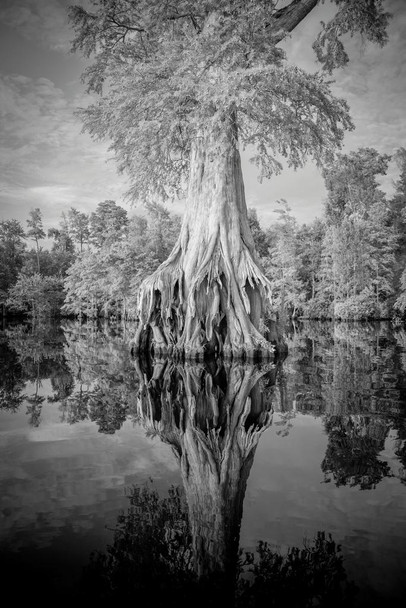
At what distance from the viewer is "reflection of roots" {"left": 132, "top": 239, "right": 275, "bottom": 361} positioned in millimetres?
10727

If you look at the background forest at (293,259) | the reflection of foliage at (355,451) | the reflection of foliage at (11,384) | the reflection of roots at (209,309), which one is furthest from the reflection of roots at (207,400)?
the background forest at (293,259)

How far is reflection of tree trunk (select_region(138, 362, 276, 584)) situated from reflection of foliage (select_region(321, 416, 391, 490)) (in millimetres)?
748

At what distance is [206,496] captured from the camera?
2770 mm

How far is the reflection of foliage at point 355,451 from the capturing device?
119 inches

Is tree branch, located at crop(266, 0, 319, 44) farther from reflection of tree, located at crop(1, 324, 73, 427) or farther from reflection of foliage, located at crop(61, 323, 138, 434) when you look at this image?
reflection of tree, located at crop(1, 324, 73, 427)

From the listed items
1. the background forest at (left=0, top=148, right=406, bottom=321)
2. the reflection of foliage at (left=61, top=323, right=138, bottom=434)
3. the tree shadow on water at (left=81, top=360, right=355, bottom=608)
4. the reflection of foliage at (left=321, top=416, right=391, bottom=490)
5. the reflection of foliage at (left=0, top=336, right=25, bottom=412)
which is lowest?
the reflection of foliage at (left=321, top=416, right=391, bottom=490)

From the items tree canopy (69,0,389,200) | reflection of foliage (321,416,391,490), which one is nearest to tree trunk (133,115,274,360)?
tree canopy (69,0,389,200)

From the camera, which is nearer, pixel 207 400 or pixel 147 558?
pixel 147 558

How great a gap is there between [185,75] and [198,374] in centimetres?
688

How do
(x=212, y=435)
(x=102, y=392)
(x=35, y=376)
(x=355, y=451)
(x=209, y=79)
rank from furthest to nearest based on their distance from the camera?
(x=209, y=79), (x=35, y=376), (x=102, y=392), (x=212, y=435), (x=355, y=451)

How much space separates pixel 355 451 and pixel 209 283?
784cm

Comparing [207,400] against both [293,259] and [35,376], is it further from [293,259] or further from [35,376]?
[293,259]

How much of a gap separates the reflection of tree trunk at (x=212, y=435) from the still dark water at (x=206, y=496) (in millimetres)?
17

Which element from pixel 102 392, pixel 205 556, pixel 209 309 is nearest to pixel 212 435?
pixel 205 556
